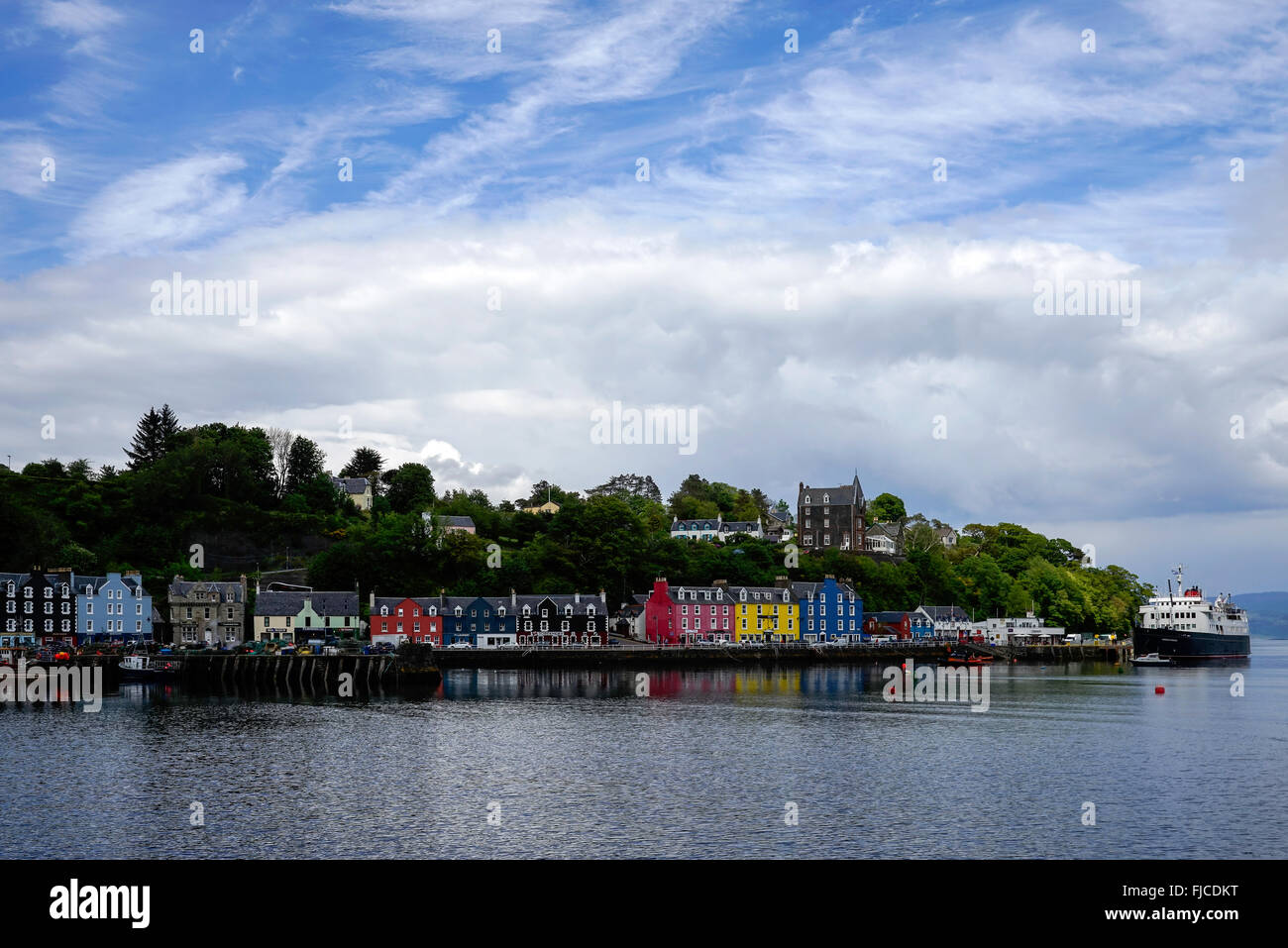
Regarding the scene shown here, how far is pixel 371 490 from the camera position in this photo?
148 m

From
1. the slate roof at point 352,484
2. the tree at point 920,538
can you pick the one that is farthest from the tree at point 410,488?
the tree at point 920,538

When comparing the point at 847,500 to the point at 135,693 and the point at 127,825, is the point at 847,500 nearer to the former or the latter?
the point at 135,693

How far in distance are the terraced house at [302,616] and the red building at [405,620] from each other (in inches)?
113

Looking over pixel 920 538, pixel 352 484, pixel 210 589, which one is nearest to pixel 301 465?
pixel 352 484

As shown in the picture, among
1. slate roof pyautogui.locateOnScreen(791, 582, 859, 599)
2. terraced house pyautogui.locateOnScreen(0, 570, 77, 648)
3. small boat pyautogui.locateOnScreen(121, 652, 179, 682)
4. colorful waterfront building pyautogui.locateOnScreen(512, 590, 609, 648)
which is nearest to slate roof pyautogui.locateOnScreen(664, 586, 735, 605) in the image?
slate roof pyautogui.locateOnScreen(791, 582, 859, 599)

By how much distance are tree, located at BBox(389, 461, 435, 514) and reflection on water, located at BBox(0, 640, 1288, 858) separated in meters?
71.6

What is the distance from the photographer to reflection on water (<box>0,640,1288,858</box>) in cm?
3006

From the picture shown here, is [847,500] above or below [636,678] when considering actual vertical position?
above

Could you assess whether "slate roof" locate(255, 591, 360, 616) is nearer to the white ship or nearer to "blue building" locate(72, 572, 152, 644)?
"blue building" locate(72, 572, 152, 644)

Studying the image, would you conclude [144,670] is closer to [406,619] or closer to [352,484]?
[406,619]

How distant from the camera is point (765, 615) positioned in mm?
123000

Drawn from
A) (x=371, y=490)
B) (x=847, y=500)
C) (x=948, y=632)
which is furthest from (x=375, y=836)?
(x=847, y=500)

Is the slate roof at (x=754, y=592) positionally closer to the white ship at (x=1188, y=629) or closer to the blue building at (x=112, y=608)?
the white ship at (x=1188, y=629)
